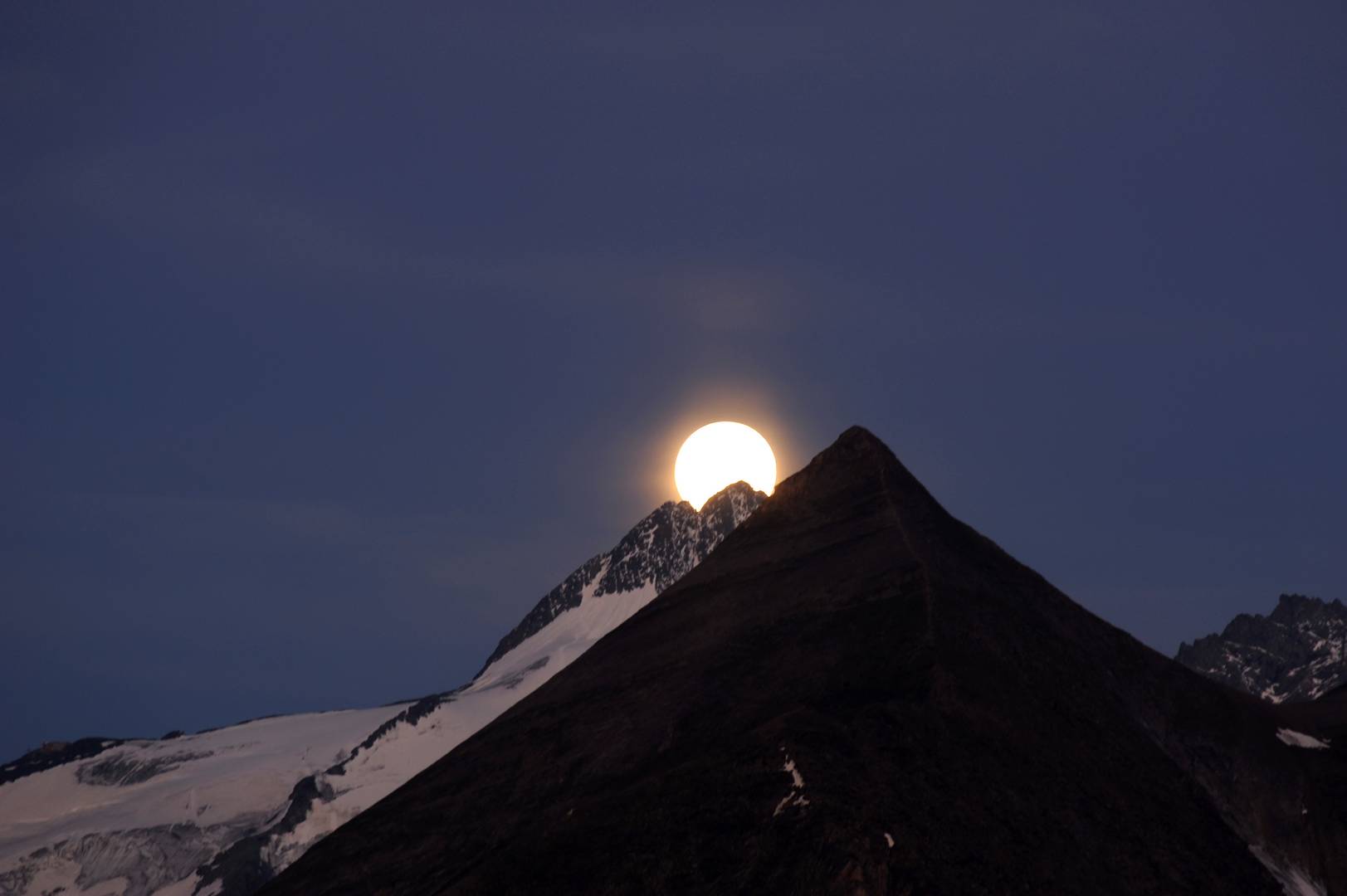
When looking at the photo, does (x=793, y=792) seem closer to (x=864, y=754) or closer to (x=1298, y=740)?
(x=864, y=754)

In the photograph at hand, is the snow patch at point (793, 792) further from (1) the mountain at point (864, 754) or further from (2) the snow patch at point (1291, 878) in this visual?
(2) the snow patch at point (1291, 878)

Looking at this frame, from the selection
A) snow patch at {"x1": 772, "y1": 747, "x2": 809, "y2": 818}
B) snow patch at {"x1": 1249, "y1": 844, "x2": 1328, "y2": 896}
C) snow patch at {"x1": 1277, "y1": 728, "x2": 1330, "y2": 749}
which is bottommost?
snow patch at {"x1": 772, "y1": 747, "x2": 809, "y2": 818}

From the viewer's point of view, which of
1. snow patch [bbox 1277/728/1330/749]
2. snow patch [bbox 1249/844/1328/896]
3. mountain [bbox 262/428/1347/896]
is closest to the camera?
mountain [bbox 262/428/1347/896]

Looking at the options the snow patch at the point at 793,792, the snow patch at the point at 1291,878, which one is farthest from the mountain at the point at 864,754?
the snow patch at the point at 1291,878

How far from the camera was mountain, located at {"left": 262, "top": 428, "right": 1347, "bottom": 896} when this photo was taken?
4972 cm

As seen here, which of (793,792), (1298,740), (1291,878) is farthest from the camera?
(1298,740)

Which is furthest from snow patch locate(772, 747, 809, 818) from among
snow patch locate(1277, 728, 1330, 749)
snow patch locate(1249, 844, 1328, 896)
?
snow patch locate(1277, 728, 1330, 749)

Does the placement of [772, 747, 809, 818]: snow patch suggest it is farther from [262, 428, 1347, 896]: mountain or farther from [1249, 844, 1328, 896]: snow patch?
[1249, 844, 1328, 896]: snow patch

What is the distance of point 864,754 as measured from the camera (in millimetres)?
52281

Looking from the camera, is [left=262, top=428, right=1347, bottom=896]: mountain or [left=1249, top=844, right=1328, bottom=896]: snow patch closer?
[left=262, top=428, right=1347, bottom=896]: mountain

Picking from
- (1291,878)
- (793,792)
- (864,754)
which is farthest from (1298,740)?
(793,792)

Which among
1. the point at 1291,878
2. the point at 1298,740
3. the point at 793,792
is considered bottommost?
Answer: the point at 793,792

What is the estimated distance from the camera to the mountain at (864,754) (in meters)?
49.7

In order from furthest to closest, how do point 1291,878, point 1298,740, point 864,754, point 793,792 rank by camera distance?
point 1298,740 < point 1291,878 < point 864,754 < point 793,792
